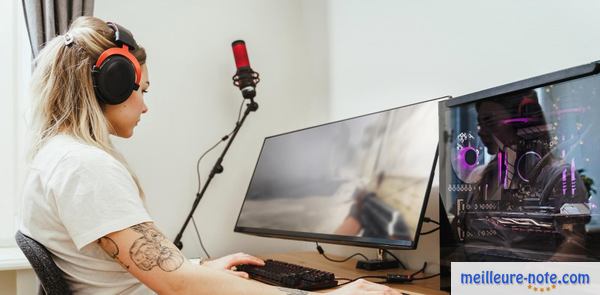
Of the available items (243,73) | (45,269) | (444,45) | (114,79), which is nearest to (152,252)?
(45,269)

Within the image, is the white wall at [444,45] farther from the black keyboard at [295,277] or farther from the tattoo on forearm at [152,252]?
the tattoo on forearm at [152,252]

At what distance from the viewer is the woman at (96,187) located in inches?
34.2

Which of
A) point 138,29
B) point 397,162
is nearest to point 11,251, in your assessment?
point 138,29

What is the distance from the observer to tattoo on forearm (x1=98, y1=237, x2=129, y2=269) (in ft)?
2.86

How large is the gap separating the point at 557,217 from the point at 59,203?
95cm

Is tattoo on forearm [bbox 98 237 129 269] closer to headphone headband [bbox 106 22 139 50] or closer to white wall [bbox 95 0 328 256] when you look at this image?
headphone headband [bbox 106 22 139 50]

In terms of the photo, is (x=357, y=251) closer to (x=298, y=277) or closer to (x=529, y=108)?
(x=298, y=277)

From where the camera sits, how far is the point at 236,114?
7.33ft

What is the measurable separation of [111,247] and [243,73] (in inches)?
50.7

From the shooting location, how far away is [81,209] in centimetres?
87

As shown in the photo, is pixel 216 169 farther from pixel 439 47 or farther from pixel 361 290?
pixel 361 290

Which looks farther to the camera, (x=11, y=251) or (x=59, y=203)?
(x=11, y=251)

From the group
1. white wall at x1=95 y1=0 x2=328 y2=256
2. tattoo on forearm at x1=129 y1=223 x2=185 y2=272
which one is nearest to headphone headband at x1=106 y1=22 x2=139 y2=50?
tattoo on forearm at x1=129 y1=223 x2=185 y2=272

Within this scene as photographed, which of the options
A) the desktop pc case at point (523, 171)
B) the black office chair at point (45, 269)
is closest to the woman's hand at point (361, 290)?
the desktop pc case at point (523, 171)
